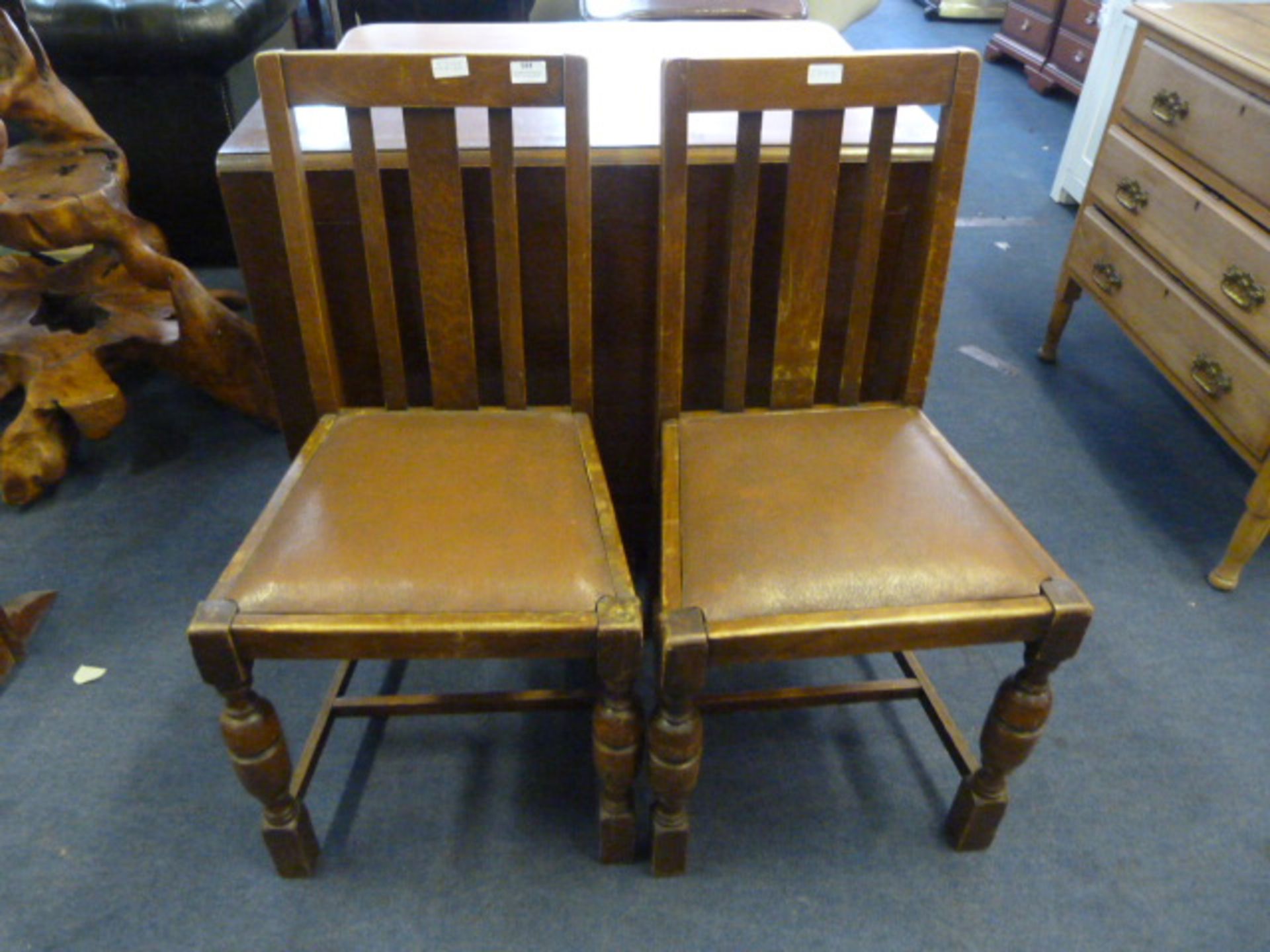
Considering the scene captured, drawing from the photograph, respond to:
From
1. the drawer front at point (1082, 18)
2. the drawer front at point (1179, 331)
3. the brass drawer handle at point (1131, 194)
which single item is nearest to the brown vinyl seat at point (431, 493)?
the drawer front at point (1179, 331)

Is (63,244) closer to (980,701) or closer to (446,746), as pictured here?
(446,746)

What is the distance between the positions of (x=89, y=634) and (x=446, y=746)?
717mm

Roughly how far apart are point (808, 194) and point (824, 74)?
155 millimetres

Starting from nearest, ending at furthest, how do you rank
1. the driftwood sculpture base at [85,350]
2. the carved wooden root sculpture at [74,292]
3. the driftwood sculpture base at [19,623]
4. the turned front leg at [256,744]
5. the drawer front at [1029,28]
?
the turned front leg at [256,744] < the driftwood sculpture base at [19,623] < the carved wooden root sculpture at [74,292] < the driftwood sculpture base at [85,350] < the drawer front at [1029,28]

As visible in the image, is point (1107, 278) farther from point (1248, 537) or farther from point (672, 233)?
point (672, 233)

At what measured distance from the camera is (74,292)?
2.24 metres

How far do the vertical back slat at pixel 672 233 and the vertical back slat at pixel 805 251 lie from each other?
147mm

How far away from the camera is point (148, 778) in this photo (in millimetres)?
1491

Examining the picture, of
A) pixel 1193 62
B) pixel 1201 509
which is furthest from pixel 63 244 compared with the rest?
pixel 1201 509

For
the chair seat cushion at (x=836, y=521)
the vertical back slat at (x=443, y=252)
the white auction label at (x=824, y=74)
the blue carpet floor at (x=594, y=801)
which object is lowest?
the blue carpet floor at (x=594, y=801)

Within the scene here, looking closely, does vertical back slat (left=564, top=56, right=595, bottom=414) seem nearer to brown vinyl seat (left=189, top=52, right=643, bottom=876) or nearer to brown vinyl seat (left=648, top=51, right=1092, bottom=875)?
brown vinyl seat (left=189, top=52, right=643, bottom=876)

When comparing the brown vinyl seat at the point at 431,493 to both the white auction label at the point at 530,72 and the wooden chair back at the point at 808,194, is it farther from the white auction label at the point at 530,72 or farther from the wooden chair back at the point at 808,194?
the wooden chair back at the point at 808,194

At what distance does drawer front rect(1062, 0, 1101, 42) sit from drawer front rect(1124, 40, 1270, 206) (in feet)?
6.95

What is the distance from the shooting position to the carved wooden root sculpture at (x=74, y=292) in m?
1.91
